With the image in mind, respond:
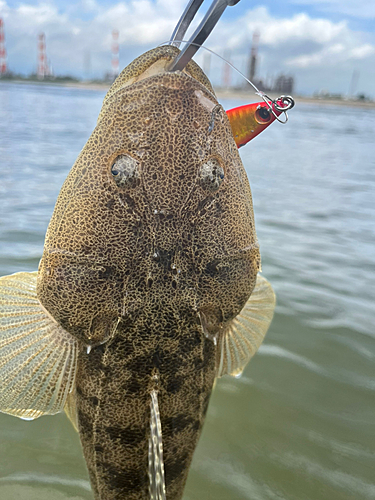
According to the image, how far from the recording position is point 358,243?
707cm

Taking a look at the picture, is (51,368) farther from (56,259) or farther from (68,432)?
(68,432)

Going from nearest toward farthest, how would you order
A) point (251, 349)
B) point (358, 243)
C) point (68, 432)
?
1. point (251, 349)
2. point (68, 432)
3. point (358, 243)

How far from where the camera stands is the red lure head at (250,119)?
209 centimetres

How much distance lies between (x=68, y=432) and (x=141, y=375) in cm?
173

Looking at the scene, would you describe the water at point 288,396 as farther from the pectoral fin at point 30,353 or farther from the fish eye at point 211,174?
the fish eye at point 211,174

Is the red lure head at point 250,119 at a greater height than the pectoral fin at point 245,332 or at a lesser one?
greater

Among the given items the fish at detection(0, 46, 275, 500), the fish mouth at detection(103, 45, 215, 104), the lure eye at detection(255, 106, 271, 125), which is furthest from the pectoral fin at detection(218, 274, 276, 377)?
the fish mouth at detection(103, 45, 215, 104)

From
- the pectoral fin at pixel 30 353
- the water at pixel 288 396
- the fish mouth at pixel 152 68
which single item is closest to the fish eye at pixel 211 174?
the fish mouth at pixel 152 68

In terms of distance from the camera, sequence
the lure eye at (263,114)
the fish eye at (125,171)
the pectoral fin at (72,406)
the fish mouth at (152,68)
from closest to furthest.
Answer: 1. the fish eye at (125,171)
2. the fish mouth at (152,68)
3. the pectoral fin at (72,406)
4. the lure eye at (263,114)

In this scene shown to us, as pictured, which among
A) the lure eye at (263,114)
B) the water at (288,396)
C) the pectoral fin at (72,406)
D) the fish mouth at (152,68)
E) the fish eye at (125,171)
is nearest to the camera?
the fish eye at (125,171)

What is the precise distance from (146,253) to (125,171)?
1.07ft

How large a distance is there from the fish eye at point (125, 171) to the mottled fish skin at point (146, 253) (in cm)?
1

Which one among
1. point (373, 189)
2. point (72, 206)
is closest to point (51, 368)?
point (72, 206)

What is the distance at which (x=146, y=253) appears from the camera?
5.43 feet
